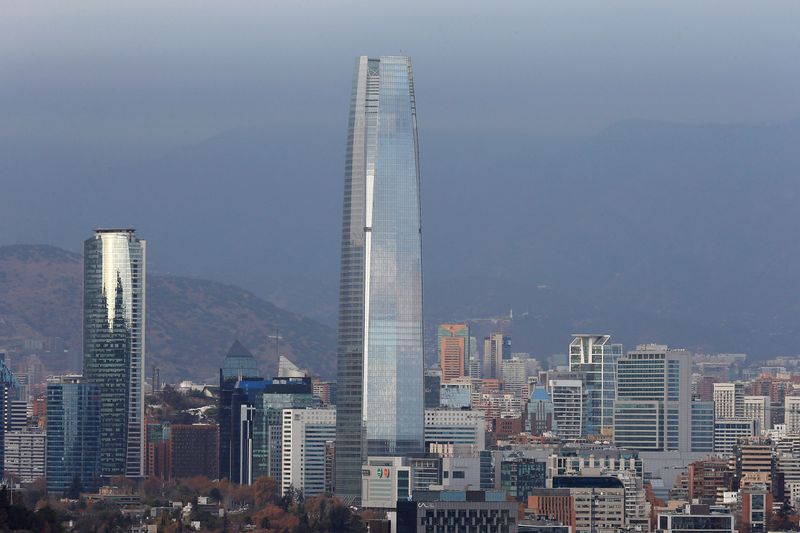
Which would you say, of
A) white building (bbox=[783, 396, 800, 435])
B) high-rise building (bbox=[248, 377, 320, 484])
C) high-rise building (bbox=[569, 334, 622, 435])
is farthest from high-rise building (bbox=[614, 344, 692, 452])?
high-rise building (bbox=[248, 377, 320, 484])

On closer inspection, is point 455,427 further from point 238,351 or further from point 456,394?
point 238,351

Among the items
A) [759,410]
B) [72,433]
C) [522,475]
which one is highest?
[759,410]

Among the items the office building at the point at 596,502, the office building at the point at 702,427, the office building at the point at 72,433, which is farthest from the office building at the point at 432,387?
the office building at the point at 596,502

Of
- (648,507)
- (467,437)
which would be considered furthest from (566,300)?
(648,507)

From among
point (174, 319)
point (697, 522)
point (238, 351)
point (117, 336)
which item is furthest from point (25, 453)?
point (174, 319)

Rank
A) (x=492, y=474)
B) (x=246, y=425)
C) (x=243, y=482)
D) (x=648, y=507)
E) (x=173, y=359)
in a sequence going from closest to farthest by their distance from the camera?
(x=648, y=507), (x=492, y=474), (x=243, y=482), (x=246, y=425), (x=173, y=359)

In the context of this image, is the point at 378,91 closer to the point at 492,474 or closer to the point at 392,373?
the point at 392,373

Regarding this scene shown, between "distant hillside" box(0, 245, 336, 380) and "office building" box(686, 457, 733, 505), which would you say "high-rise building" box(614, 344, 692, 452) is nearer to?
"office building" box(686, 457, 733, 505)
